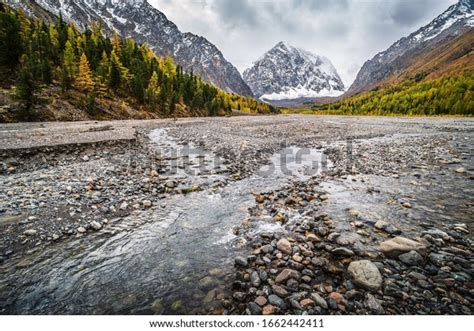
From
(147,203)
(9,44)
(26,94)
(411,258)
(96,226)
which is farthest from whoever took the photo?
(9,44)

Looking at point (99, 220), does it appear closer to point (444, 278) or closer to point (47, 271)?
point (47, 271)

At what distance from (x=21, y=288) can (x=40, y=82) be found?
52.3 meters

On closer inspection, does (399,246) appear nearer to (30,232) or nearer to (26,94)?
(30,232)

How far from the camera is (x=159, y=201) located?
670cm

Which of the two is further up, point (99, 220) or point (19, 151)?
point (19, 151)

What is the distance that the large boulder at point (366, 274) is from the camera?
3111 millimetres

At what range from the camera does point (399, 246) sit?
3.93 m

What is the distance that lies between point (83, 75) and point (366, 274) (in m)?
58.9

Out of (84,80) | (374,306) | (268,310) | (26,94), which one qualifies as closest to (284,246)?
(268,310)

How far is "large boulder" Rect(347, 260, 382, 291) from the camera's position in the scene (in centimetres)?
311

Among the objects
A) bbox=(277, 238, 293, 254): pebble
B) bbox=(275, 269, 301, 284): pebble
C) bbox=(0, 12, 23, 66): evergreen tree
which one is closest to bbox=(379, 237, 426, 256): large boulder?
bbox=(277, 238, 293, 254): pebble

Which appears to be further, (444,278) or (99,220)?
(99,220)
